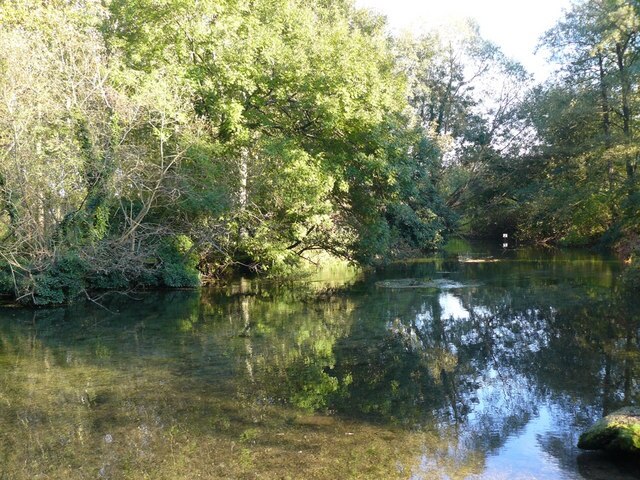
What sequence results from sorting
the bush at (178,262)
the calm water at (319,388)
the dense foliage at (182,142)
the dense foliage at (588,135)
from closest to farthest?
the calm water at (319,388)
the dense foliage at (182,142)
the bush at (178,262)
the dense foliage at (588,135)

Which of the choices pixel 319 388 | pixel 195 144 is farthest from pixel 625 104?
pixel 319 388

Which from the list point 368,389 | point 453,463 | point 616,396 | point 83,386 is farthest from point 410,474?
point 83,386

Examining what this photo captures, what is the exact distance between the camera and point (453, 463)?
19.9 ft

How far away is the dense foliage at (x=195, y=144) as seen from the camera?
1465 centimetres

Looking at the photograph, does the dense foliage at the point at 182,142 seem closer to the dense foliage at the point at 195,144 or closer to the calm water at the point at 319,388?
the dense foliage at the point at 195,144

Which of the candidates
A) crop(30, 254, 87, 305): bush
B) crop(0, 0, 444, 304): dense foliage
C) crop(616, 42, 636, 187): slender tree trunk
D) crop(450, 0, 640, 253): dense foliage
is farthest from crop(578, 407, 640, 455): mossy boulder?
crop(616, 42, 636, 187): slender tree trunk

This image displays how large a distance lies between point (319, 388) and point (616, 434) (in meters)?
4.12

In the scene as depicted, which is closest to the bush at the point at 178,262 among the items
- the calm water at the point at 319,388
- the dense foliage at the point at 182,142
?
the dense foliage at the point at 182,142

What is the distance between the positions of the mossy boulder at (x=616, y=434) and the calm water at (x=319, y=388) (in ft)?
0.46

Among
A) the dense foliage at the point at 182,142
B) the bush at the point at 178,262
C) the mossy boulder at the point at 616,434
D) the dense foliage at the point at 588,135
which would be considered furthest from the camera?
the dense foliage at the point at 588,135

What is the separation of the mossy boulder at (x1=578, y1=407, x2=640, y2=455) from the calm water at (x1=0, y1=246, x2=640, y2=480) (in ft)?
0.46

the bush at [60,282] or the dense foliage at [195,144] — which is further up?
the dense foliage at [195,144]

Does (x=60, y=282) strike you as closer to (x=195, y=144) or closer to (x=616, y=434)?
(x=195, y=144)

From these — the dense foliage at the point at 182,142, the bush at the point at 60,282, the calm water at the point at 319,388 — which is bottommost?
the calm water at the point at 319,388
